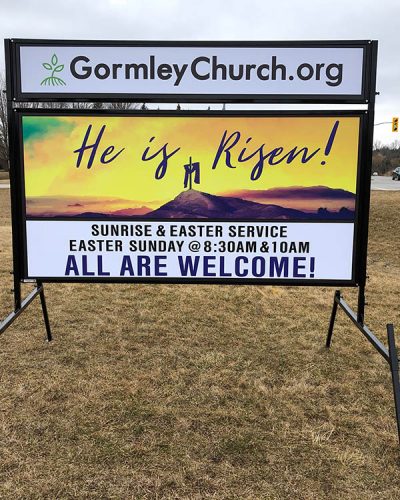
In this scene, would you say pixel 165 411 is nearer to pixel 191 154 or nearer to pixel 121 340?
pixel 121 340

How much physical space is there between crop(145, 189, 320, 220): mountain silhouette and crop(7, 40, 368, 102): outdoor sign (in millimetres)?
813

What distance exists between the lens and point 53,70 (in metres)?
3.58

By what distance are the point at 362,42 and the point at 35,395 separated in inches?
145

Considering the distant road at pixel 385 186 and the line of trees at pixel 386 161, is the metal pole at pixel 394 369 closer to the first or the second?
the distant road at pixel 385 186

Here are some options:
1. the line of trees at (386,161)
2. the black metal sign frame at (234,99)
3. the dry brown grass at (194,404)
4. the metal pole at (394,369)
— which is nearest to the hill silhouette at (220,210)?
the black metal sign frame at (234,99)

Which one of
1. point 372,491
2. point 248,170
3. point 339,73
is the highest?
point 339,73

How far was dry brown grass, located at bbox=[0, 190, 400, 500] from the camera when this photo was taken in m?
2.64

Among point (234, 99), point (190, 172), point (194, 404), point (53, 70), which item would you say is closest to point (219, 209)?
point (190, 172)

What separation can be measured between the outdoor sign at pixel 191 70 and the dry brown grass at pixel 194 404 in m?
2.31

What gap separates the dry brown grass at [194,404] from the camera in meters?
2.64

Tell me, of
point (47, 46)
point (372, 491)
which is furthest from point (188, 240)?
point (372, 491)

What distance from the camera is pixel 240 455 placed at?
9.39ft

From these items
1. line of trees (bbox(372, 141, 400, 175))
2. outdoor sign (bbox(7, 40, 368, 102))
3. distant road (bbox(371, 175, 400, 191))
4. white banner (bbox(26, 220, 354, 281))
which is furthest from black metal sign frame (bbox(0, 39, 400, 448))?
line of trees (bbox(372, 141, 400, 175))

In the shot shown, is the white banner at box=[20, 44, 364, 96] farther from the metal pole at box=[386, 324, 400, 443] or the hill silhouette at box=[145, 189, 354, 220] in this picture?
the metal pole at box=[386, 324, 400, 443]
